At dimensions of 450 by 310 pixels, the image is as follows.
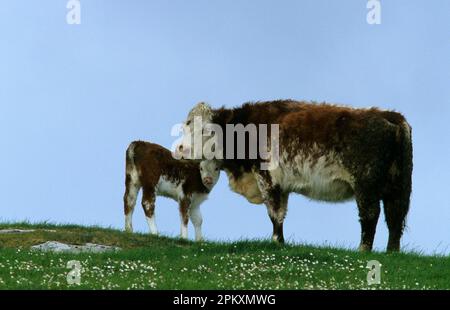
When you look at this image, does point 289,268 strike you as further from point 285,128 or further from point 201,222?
point 201,222

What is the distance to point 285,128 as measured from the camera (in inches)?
890

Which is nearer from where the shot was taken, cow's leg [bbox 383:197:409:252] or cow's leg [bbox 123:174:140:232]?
cow's leg [bbox 383:197:409:252]

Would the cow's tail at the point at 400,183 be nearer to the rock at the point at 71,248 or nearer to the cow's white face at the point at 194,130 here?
the cow's white face at the point at 194,130

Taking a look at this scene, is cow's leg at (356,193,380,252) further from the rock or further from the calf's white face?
the rock

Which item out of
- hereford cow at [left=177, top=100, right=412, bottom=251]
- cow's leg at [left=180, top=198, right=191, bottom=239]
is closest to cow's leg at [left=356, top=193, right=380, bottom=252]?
hereford cow at [left=177, top=100, right=412, bottom=251]

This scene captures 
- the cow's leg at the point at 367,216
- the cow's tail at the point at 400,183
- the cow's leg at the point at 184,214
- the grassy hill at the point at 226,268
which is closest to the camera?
the grassy hill at the point at 226,268

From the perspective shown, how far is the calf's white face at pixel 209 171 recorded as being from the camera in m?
25.3

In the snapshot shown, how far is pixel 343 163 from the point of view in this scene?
845 inches

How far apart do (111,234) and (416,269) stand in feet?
27.8

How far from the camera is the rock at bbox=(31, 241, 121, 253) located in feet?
71.5

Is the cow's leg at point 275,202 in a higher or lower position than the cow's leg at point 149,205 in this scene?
higher

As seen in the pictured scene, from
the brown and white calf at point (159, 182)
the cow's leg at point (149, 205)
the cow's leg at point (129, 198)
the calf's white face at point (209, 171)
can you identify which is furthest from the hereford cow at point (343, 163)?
the cow's leg at point (129, 198)

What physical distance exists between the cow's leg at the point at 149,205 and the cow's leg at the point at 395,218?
8.75m
